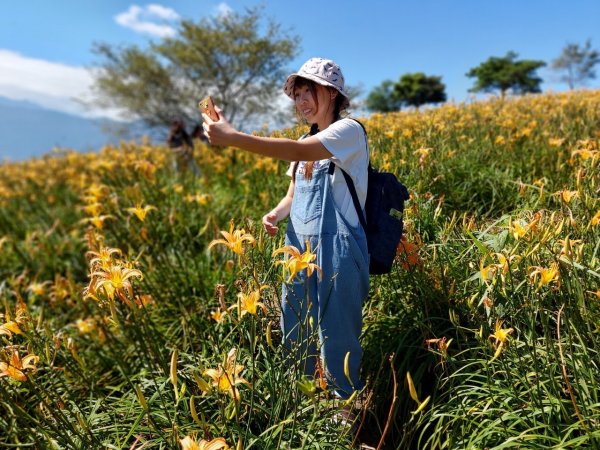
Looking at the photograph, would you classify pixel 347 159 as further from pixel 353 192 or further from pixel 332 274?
pixel 332 274

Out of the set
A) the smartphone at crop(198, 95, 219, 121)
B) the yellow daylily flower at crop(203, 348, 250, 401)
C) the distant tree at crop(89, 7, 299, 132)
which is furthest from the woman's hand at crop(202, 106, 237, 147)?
the distant tree at crop(89, 7, 299, 132)

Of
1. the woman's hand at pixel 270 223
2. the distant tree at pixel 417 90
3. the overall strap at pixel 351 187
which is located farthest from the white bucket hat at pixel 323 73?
the distant tree at pixel 417 90

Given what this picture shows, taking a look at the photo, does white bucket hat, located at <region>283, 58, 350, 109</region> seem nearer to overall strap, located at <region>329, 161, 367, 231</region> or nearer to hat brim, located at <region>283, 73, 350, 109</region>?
hat brim, located at <region>283, 73, 350, 109</region>

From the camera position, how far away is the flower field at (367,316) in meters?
1.39

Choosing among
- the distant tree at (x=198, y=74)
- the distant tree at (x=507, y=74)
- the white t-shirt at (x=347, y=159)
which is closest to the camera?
the white t-shirt at (x=347, y=159)

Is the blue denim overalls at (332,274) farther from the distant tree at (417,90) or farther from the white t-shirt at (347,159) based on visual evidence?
the distant tree at (417,90)

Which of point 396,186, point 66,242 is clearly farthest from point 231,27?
point 396,186

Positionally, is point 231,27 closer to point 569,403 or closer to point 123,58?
point 123,58

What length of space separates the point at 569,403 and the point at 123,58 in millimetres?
25808

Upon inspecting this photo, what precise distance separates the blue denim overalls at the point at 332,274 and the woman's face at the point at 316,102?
0.82ft

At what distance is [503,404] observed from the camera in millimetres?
1534

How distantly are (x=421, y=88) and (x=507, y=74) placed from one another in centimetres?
982

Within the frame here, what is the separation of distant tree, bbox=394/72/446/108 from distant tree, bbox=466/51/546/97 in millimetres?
4210

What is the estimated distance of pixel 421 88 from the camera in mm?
52500
